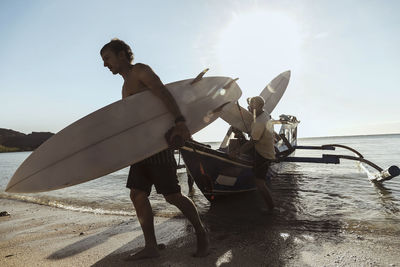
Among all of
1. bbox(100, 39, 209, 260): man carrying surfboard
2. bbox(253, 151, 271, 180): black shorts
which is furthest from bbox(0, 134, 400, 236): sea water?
bbox(100, 39, 209, 260): man carrying surfboard

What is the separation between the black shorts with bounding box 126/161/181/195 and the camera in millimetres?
2229

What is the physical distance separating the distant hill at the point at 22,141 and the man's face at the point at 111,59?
105 meters

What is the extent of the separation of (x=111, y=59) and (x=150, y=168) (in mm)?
1118

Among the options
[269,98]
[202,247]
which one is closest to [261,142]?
[202,247]

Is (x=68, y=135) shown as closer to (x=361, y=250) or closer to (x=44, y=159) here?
(x=44, y=159)

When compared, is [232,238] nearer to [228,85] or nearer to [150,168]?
[150,168]

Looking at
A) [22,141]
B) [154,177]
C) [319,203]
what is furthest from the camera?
[22,141]

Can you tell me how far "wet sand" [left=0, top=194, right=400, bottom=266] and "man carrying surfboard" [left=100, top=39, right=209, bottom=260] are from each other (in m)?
0.29

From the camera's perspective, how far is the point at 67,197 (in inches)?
296

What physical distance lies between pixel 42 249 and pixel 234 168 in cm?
345

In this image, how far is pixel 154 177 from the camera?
225 centimetres

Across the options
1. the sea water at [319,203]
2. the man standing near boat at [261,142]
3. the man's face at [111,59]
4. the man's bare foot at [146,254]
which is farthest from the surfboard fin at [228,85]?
the sea water at [319,203]

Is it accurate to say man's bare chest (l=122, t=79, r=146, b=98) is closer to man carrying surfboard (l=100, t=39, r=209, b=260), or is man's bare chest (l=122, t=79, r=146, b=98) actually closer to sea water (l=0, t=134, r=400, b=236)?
man carrying surfboard (l=100, t=39, r=209, b=260)

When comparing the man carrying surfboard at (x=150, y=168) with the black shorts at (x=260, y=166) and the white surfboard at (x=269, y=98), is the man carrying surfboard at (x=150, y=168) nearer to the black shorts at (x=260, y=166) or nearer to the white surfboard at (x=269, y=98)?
the black shorts at (x=260, y=166)
